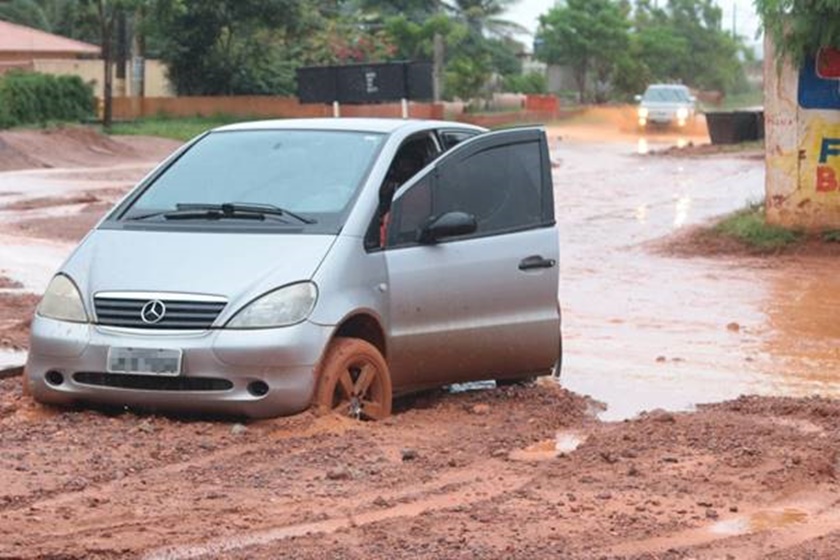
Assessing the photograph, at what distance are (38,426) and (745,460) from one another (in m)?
3.30

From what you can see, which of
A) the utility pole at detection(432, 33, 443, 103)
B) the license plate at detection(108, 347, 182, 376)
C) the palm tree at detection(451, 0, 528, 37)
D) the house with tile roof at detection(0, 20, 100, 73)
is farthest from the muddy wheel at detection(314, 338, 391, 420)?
the palm tree at detection(451, 0, 528, 37)

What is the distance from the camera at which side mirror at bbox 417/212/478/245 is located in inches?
360

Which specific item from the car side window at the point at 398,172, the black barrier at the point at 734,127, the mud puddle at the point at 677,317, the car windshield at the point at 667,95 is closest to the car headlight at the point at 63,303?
the car side window at the point at 398,172

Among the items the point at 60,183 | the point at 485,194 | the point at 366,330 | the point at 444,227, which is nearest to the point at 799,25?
the point at 485,194

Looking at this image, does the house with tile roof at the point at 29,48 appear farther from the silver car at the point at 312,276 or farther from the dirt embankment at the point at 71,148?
the silver car at the point at 312,276

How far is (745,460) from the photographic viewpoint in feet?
25.9

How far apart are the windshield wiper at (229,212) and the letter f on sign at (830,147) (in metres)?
12.2

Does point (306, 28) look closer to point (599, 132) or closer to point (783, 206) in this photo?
point (599, 132)

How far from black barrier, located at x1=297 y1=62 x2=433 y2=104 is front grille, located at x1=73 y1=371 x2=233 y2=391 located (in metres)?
17.2

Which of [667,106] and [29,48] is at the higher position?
[29,48]

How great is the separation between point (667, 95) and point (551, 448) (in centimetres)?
4801

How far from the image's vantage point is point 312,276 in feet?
27.5

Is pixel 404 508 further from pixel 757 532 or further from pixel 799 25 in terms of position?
pixel 799 25

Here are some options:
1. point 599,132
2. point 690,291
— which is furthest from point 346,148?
point 599,132
